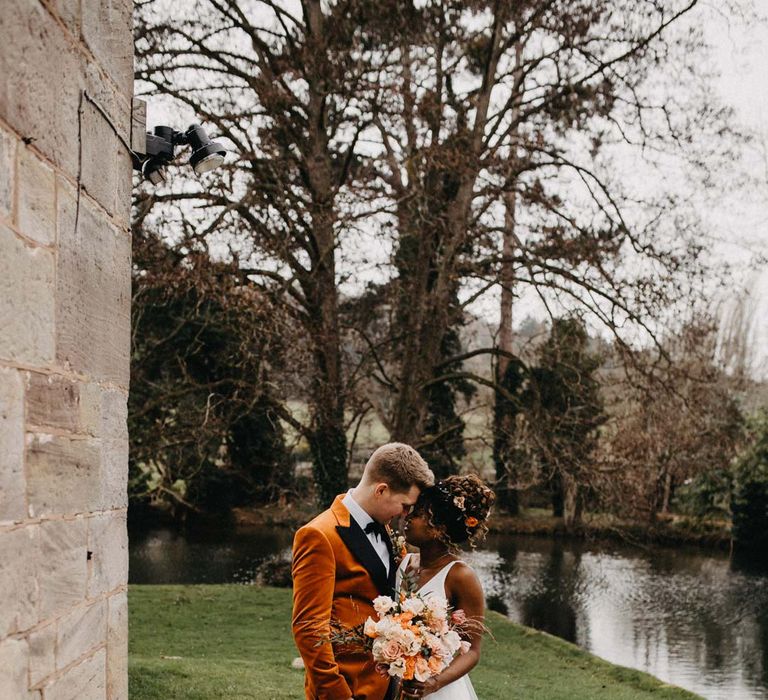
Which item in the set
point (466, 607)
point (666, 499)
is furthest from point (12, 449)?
point (666, 499)

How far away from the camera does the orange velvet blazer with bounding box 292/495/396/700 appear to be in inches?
124

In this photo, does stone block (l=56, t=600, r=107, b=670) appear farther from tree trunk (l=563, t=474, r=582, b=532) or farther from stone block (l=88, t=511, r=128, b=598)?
tree trunk (l=563, t=474, r=582, b=532)

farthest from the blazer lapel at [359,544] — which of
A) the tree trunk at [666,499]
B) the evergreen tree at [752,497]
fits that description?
the tree trunk at [666,499]

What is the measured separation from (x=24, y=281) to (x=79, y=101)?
75 cm

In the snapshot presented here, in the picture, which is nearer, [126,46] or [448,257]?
[126,46]

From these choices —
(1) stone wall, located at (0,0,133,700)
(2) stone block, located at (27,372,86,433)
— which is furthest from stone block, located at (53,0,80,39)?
(2) stone block, located at (27,372,86,433)

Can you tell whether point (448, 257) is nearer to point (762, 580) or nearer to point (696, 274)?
point (696, 274)

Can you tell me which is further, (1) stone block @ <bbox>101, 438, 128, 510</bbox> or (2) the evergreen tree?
(2) the evergreen tree

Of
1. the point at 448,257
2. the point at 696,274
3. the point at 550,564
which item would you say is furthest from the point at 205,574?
the point at 696,274

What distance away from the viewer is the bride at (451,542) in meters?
3.75

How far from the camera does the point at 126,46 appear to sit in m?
3.24

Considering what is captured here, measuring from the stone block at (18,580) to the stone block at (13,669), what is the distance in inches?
1.6

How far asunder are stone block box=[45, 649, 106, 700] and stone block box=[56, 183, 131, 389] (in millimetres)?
1011

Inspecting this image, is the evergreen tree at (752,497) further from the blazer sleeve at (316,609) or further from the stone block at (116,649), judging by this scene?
the stone block at (116,649)
